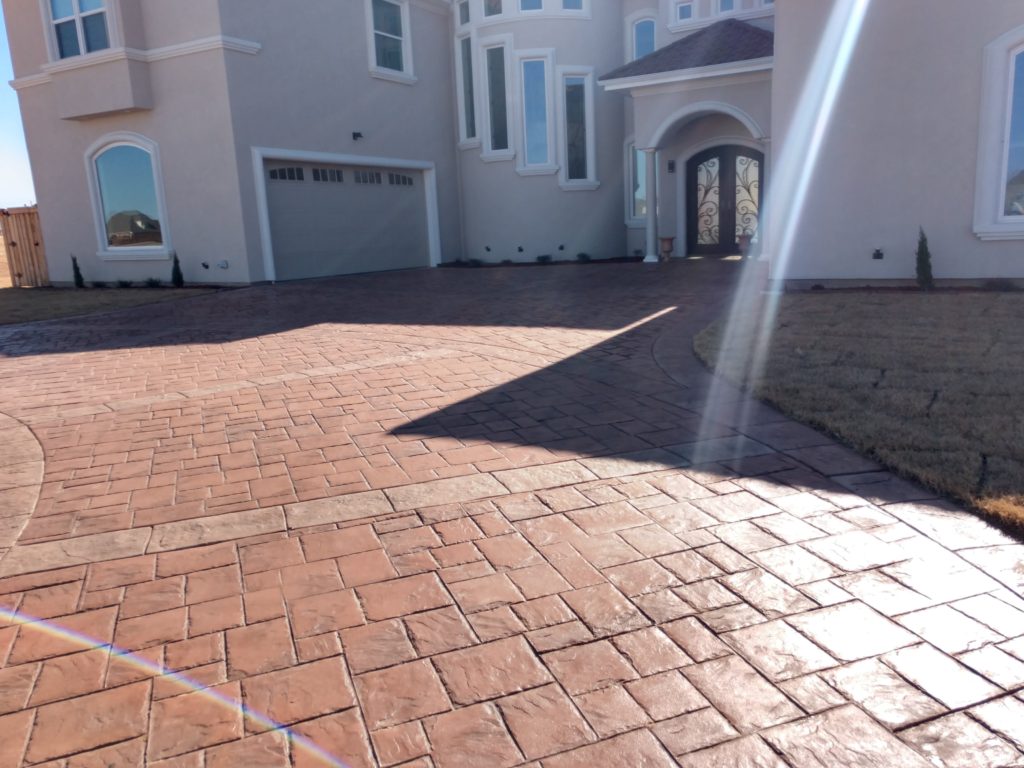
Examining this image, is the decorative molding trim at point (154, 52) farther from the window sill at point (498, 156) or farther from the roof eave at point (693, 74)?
the roof eave at point (693, 74)

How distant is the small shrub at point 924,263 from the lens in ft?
32.2

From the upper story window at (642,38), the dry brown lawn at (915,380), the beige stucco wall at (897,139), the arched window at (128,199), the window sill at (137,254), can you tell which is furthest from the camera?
the upper story window at (642,38)

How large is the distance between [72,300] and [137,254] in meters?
2.02

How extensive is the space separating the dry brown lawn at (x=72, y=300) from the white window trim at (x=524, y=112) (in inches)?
333

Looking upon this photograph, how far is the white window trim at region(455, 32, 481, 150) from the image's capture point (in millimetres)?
19297

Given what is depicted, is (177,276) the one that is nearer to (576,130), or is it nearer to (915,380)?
Result: (576,130)

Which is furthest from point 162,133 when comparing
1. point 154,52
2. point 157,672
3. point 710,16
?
point 157,672

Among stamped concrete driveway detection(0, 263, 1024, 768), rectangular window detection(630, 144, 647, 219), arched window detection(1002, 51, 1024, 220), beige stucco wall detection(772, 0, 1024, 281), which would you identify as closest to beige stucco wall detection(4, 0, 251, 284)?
rectangular window detection(630, 144, 647, 219)

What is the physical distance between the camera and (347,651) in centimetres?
272

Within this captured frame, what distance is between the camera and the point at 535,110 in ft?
62.8

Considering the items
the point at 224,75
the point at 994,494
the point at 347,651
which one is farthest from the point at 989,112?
the point at 224,75

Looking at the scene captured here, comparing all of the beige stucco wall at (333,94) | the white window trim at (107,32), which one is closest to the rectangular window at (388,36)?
the beige stucco wall at (333,94)

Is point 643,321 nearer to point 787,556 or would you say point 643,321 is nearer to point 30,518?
point 787,556

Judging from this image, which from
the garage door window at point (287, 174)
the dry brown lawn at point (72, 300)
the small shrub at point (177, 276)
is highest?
the garage door window at point (287, 174)
